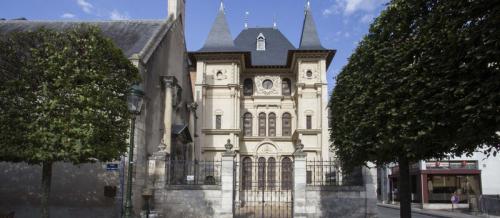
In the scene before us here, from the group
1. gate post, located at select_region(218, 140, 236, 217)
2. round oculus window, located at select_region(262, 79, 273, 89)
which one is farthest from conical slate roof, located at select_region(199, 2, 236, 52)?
gate post, located at select_region(218, 140, 236, 217)

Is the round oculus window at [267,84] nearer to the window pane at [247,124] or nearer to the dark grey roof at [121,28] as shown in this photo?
the window pane at [247,124]

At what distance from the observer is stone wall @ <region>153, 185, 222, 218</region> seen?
52.4 ft

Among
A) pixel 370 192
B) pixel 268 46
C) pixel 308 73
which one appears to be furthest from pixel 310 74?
pixel 370 192

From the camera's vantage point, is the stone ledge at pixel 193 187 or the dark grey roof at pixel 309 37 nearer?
the stone ledge at pixel 193 187

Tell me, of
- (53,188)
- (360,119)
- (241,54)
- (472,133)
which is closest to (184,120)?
(241,54)

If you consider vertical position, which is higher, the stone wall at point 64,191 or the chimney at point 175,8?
the chimney at point 175,8

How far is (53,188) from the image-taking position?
15617 mm

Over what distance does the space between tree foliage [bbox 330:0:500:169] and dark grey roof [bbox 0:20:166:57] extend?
34.8ft

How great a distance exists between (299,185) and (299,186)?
0.04 m

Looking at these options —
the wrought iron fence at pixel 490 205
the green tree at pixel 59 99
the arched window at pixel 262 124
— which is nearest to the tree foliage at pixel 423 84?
the green tree at pixel 59 99

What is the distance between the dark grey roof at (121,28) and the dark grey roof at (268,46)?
14.5m

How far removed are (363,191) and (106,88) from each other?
9577 millimetres

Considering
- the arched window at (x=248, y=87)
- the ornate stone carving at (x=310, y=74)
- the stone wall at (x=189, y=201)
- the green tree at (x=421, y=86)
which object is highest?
the ornate stone carving at (x=310, y=74)

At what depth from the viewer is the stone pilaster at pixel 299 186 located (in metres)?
15.5
